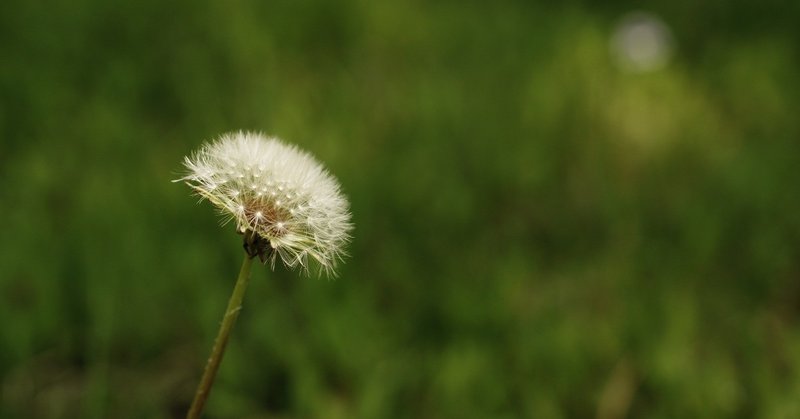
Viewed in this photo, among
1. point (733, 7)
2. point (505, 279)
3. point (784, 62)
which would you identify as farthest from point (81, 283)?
point (733, 7)

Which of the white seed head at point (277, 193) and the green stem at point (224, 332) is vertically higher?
the white seed head at point (277, 193)

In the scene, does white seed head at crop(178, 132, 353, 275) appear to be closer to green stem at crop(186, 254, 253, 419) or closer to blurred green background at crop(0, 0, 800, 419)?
green stem at crop(186, 254, 253, 419)

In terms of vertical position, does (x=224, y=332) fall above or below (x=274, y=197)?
below

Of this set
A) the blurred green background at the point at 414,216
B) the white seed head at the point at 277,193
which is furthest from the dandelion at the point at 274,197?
the blurred green background at the point at 414,216

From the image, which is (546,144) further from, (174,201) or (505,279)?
(174,201)

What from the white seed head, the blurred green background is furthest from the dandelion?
the blurred green background

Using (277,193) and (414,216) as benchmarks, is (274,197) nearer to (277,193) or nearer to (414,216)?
(277,193)

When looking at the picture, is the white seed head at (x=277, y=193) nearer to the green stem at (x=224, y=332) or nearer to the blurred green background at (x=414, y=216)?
the green stem at (x=224, y=332)

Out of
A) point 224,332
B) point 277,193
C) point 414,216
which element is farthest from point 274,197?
point 414,216

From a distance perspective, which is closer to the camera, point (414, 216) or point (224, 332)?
point (224, 332)
